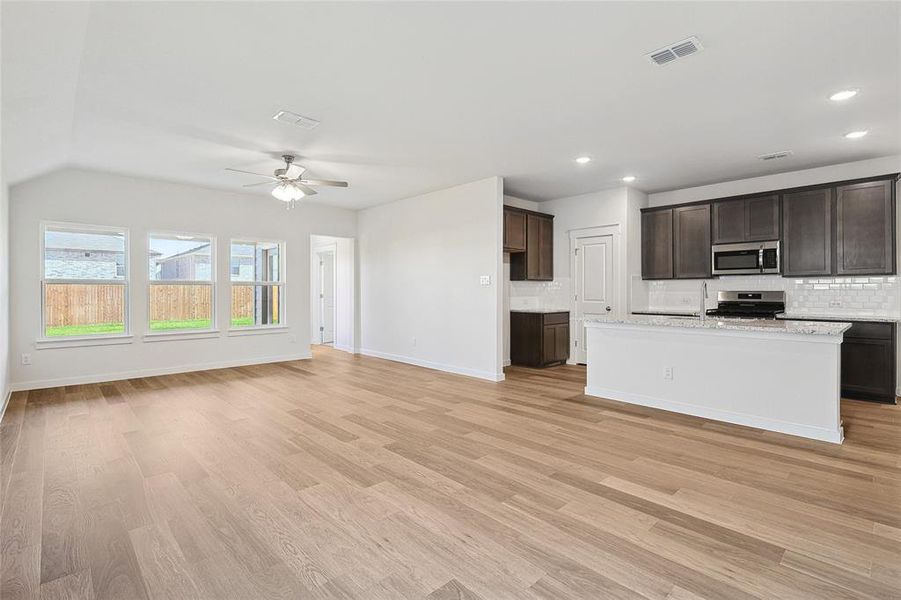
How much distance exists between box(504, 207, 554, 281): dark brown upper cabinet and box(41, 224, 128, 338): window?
5.55 meters

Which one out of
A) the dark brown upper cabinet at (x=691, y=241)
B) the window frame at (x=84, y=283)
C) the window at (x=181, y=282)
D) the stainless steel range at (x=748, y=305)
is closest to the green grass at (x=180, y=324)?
the window at (x=181, y=282)

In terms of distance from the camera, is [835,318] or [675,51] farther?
[835,318]

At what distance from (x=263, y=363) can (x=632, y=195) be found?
253 inches

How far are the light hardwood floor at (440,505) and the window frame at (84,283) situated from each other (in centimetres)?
134

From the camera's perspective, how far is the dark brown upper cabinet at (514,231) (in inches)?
261

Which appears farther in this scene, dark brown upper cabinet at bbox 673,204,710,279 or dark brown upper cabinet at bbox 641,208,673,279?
dark brown upper cabinet at bbox 641,208,673,279

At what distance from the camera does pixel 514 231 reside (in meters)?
6.77

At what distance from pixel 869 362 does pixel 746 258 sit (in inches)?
68.4

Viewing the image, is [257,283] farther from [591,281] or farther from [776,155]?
[776,155]

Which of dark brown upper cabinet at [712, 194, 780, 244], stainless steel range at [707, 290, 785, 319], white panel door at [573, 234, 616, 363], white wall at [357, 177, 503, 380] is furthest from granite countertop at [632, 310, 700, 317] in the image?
white wall at [357, 177, 503, 380]

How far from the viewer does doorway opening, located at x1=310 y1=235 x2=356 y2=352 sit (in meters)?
8.57

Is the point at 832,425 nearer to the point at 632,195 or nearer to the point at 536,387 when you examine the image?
the point at 536,387

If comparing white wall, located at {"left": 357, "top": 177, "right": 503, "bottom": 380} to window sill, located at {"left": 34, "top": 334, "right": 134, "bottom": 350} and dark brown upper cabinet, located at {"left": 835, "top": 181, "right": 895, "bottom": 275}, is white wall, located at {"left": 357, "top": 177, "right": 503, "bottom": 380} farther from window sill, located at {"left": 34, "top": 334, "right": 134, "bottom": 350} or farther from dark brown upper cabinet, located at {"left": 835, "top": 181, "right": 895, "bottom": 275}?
dark brown upper cabinet, located at {"left": 835, "top": 181, "right": 895, "bottom": 275}

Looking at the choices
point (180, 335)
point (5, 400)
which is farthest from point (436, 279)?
point (5, 400)
